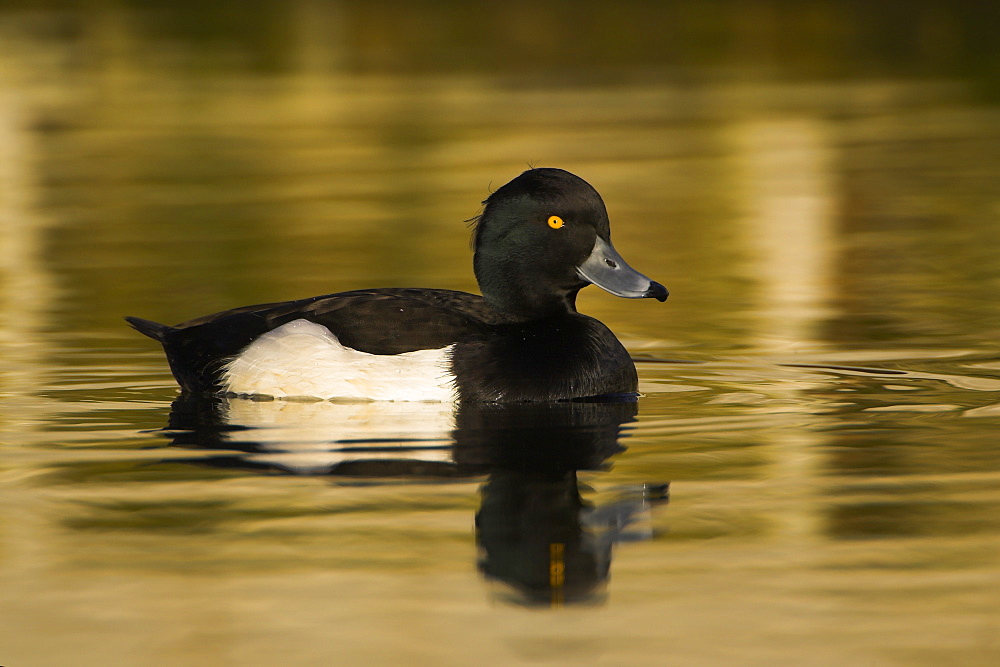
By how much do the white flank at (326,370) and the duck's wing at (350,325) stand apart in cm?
4

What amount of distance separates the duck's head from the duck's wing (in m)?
0.18

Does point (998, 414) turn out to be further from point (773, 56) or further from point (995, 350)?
point (773, 56)

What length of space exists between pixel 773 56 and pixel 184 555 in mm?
28782

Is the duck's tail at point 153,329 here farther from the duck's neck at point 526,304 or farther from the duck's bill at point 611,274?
the duck's bill at point 611,274

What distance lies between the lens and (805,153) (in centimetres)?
1848

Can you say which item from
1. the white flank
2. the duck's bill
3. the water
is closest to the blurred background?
the water

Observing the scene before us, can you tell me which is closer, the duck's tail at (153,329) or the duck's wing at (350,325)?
the duck's wing at (350,325)

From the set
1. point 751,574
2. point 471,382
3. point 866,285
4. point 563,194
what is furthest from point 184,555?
point 866,285

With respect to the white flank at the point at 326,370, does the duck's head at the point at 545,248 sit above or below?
above

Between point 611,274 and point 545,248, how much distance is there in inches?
12.3

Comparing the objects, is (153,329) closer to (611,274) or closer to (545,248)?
(545,248)

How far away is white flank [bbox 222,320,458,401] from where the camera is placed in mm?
7219

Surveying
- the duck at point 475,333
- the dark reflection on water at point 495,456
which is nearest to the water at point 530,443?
the dark reflection on water at point 495,456

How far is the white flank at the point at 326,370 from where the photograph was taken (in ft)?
23.7
